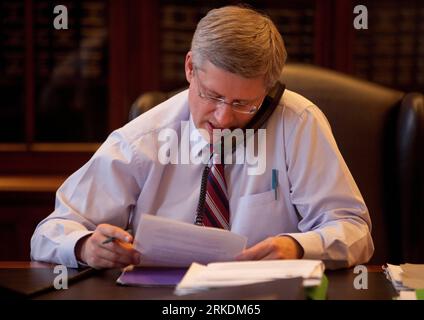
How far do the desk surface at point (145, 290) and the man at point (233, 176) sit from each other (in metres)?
0.11

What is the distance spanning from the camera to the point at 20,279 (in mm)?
1628

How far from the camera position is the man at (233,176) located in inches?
71.6

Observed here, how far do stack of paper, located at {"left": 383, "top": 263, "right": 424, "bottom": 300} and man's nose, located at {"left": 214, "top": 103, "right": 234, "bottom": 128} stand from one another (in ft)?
1.65

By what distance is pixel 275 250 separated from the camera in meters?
1.71

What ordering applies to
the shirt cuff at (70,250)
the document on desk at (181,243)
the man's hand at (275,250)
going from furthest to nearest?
1. the shirt cuff at (70,250)
2. the man's hand at (275,250)
3. the document on desk at (181,243)

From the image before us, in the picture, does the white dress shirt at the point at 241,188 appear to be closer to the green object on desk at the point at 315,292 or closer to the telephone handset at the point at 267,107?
the telephone handset at the point at 267,107

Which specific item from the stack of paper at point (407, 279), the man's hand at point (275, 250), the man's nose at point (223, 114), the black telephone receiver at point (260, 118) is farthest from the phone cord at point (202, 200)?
the stack of paper at point (407, 279)

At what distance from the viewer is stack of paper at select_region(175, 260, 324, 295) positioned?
144cm

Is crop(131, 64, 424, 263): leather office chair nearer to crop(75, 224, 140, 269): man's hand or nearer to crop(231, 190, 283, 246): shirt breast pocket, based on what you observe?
crop(231, 190, 283, 246): shirt breast pocket

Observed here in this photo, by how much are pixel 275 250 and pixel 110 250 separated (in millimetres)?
358
